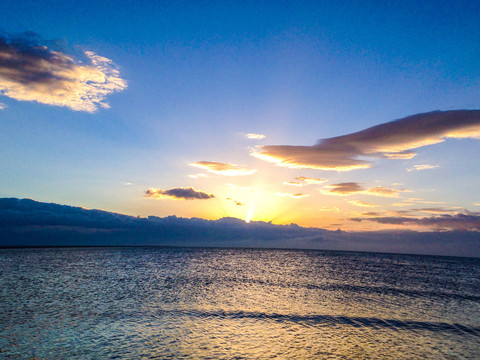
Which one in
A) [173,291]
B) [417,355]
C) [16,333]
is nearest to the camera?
[417,355]

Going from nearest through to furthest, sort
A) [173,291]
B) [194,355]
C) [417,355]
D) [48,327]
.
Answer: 1. [194,355]
2. [417,355]
3. [48,327]
4. [173,291]

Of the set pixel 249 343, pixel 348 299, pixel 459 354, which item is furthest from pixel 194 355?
pixel 348 299

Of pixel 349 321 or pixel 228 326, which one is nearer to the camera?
pixel 228 326

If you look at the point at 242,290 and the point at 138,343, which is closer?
the point at 138,343

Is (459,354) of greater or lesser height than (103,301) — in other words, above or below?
above

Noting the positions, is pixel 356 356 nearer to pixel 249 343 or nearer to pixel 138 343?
pixel 249 343

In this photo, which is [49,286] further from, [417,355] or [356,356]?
[417,355]

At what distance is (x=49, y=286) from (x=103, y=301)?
17.7m

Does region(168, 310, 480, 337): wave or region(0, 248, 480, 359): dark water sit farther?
region(168, 310, 480, 337): wave

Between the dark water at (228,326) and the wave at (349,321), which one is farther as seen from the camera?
the wave at (349,321)

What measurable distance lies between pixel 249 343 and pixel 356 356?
6881mm

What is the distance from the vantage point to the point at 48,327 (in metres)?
22.4

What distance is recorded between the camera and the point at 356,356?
18141mm

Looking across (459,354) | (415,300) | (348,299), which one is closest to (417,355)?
(459,354)
